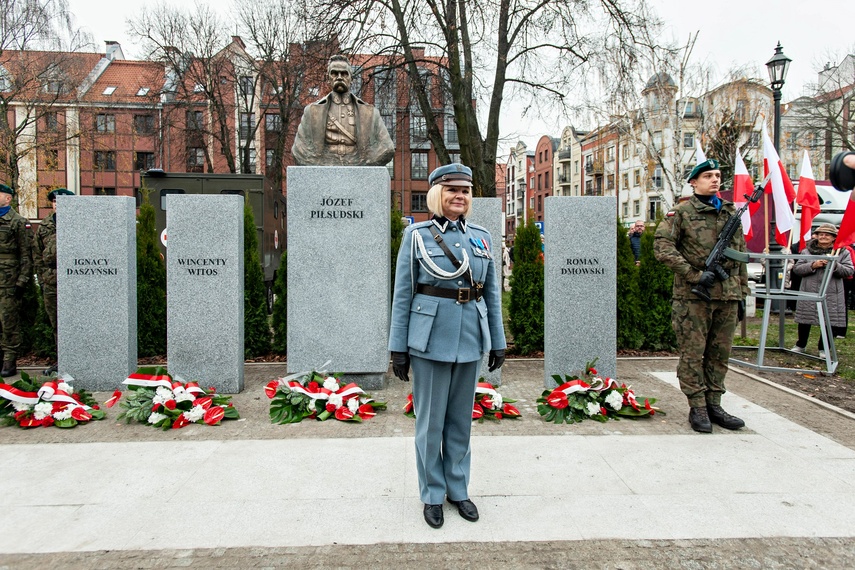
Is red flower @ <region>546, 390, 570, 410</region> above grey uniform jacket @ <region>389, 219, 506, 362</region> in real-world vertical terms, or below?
below

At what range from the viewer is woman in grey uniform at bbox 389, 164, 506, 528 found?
352 centimetres

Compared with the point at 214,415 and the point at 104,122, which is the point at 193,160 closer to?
the point at 104,122

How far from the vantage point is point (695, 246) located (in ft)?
17.5

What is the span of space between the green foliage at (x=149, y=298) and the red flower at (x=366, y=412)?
4.74 m

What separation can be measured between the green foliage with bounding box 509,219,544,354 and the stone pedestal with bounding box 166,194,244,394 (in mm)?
4468

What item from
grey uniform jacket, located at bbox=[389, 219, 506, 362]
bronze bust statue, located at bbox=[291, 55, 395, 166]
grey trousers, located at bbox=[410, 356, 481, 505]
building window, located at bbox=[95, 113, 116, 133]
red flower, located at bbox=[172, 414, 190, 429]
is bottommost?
red flower, located at bbox=[172, 414, 190, 429]

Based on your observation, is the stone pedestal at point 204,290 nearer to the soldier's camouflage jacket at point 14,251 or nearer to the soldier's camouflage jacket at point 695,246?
the soldier's camouflage jacket at point 14,251

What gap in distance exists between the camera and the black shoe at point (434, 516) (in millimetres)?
3455

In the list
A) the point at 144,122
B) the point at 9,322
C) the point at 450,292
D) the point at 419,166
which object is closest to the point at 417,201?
the point at 419,166

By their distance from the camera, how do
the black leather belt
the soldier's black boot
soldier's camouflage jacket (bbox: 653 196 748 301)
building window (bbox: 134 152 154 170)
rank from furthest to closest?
1. building window (bbox: 134 152 154 170)
2. the soldier's black boot
3. soldier's camouflage jacket (bbox: 653 196 748 301)
4. the black leather belt

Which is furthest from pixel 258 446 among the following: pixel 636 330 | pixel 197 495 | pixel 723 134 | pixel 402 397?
pixel 723 134

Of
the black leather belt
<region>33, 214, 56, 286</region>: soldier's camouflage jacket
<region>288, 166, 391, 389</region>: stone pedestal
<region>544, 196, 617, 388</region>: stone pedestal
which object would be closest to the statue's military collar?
the black leather belt

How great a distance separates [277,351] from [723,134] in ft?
72.8

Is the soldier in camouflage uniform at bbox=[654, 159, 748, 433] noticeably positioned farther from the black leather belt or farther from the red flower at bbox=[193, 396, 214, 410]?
the red flower at bbox=[193, 396, 214, 410]
